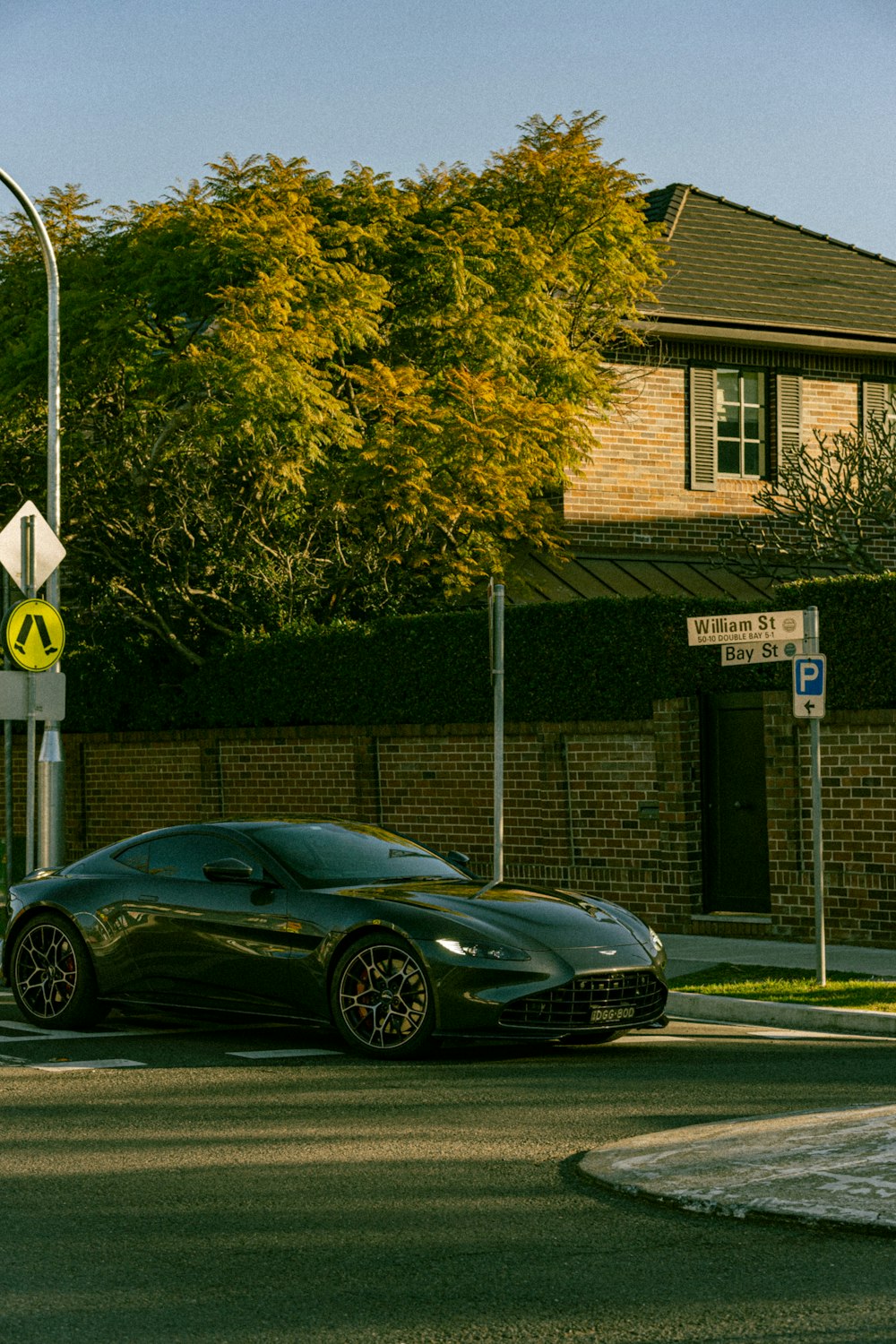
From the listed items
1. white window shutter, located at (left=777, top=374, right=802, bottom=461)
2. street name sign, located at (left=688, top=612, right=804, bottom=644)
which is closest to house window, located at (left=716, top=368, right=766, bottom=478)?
white window shutter, located at (left=777, top=374, right=802, bottom=461)

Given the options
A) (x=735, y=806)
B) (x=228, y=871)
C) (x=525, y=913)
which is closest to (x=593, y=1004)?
(x=525, y=913)

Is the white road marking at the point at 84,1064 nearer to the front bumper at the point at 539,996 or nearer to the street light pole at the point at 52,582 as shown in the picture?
the front bumper at the point at 539,996

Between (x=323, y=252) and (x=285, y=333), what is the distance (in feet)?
5.19

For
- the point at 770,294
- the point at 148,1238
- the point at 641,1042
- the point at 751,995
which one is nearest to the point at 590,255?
the point at 770,294

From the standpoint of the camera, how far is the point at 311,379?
21.1 meters

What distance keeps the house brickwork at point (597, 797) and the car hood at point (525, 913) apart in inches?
221

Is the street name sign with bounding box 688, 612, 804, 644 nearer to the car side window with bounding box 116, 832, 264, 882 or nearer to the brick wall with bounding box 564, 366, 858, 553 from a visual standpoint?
the car side window with bounding box 116, 832, 264, 882

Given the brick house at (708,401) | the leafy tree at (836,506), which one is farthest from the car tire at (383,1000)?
the brick house at (708,401)

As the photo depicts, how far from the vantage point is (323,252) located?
21.9 m

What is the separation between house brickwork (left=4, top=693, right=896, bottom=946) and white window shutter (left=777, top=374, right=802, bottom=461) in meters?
10.1

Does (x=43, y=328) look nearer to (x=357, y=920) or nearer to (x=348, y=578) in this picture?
(x=348, y=578)

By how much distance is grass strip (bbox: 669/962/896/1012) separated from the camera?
12.9m

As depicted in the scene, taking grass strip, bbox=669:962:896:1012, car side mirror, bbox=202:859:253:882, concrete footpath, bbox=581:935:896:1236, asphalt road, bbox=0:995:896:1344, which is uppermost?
car side mirror, bbox=202:859:253:882

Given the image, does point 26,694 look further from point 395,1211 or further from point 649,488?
point 649,488
